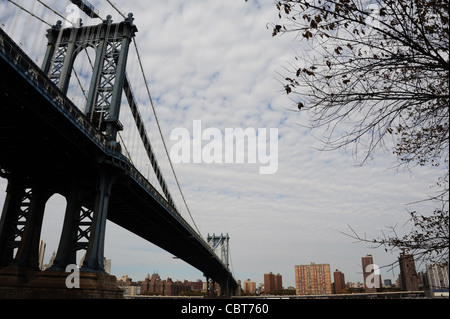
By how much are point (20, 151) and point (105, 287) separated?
37.2 ft

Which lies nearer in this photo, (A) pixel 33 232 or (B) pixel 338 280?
(A) pixel 33 232

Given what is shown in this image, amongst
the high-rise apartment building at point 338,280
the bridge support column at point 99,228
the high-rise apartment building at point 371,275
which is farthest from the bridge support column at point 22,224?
the high-rise apartment building at point 338,280

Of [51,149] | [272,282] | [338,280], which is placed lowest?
[272,282]

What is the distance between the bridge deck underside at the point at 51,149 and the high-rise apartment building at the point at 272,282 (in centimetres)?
14137

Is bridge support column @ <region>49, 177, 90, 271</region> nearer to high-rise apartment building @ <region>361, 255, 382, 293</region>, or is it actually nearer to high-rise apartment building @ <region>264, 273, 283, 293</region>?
high-rise apartment building @ <region>361, 255, 382, 293</region>

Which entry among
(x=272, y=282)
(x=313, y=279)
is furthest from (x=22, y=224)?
(x=272, y=282)

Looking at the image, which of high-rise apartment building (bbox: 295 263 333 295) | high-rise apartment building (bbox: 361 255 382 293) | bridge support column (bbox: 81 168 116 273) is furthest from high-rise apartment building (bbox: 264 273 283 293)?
high-rise apartment building (bbox: 361 255 382 293)

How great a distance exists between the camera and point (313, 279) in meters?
144

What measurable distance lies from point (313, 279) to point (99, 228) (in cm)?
13918

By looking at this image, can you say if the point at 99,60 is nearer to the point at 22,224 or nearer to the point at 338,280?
the point at 22,224

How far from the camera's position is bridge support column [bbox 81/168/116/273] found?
69.9 feet

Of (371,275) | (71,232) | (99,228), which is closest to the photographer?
(371,275)

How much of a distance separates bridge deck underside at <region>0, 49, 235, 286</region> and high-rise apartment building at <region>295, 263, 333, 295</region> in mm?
118948
